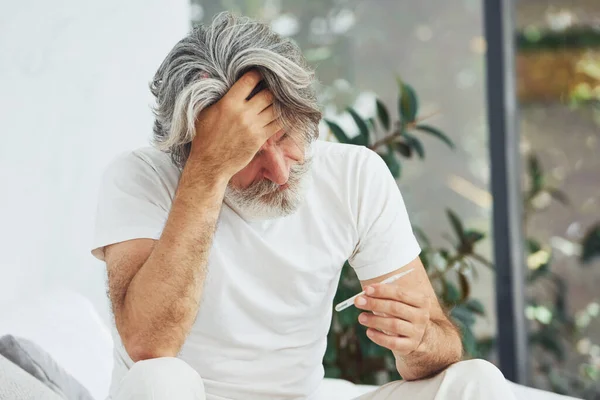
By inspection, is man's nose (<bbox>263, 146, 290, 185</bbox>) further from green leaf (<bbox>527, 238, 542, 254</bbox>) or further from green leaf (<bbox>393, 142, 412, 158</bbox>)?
green leaf (<bbox>527, 238, 542, 254</bbox>)

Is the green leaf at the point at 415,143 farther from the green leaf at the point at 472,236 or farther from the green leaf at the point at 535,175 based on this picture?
the green leaf at the point at 535,175

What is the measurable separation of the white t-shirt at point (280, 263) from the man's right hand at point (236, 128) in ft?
0.59

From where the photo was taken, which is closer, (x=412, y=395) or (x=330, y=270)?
(x=412, y=395)

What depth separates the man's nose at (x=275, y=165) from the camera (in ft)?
4.40

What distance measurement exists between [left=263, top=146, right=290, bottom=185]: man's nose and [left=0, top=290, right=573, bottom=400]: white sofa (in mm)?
539

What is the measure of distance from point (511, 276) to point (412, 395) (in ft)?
5.85

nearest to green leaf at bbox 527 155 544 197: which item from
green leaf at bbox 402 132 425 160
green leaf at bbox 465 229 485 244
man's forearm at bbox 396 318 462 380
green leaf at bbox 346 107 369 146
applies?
green leaf at bbox 465 229 485 244

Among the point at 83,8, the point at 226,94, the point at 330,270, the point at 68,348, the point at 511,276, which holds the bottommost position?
the point at 511,276

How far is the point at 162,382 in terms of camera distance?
1.07 metres

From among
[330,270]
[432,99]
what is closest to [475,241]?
[432,99]

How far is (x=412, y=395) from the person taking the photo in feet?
4.22

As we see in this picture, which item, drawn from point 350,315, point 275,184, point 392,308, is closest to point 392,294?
point 392,308

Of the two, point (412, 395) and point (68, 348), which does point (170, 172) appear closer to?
point (68, 348)

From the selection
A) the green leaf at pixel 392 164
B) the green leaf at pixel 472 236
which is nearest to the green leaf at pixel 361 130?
the green leaf at pixel 392 164
